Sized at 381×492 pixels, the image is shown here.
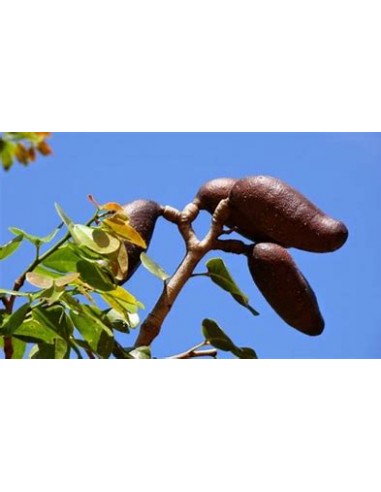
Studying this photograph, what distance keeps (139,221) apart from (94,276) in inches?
3.8

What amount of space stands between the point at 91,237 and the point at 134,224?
78 millimetres

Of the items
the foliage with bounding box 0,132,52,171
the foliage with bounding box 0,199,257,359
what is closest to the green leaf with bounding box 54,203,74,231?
the foliage with bounding box 0,199,257,359

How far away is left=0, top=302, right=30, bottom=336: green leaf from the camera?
26.9 inches

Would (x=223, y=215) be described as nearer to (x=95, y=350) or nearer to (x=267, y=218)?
(x=267, y=218)

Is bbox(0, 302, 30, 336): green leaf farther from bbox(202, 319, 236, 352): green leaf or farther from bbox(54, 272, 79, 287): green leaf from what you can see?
bbox(202, 319, 236, 352): green leaf

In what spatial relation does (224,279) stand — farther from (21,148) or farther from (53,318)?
(21,148)

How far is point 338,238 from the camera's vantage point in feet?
2.56

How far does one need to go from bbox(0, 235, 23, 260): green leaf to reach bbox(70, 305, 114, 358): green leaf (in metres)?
0.10

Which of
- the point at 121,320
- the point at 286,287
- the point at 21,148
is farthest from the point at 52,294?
the point at 21,148

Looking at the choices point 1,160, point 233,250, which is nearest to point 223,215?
point 233,250

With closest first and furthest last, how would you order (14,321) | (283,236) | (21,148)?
(21,148), (14,321), (283,236)

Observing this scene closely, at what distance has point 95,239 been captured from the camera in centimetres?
72

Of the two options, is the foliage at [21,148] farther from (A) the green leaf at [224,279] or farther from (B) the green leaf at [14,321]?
(A) the green leaf at [224,279]

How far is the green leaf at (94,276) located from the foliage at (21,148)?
1.29ft
